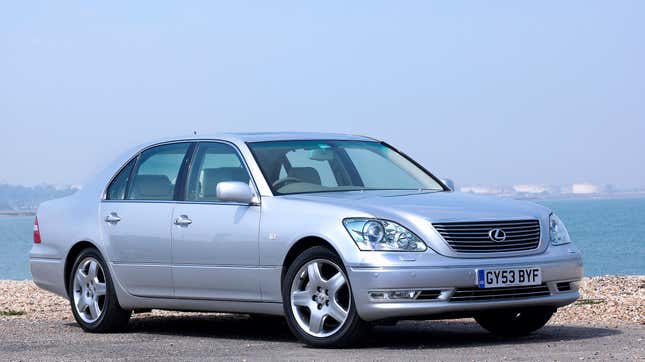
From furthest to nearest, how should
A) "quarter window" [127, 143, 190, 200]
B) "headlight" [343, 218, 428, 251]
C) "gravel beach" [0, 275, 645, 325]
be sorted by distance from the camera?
1. "gravel beach" [0, 275, 645, 325]
2. "quarter window" [127, 143, 190, 200]
3. "headlight" [343, 218, 428, 251]

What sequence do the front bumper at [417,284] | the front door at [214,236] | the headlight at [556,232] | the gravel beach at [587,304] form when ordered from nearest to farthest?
1. the front bumper at [417,284]
2. the headlight at [556,232]
3. the front door at [214,236]
4. the gravel beach at [587,304]

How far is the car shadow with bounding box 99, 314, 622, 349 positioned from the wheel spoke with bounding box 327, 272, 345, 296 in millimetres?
413

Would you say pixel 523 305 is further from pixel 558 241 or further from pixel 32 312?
pixel 32 312

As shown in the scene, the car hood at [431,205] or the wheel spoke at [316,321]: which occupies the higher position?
the car hood at [431,205]

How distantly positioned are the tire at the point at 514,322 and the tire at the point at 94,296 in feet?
9.63

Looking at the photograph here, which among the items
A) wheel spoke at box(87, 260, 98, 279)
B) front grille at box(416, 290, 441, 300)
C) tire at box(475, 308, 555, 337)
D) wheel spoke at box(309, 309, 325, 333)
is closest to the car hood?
front grille at box(416, 290, 441, 300)

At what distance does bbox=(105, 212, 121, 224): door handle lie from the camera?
10.8 metres

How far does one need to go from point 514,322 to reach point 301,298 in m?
1.84

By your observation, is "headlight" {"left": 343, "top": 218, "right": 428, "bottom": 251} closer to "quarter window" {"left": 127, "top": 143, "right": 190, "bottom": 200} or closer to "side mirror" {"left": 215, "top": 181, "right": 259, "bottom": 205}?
"side mirror" {"left": 215, "top": 181, "right": 259, "bottom": 205}

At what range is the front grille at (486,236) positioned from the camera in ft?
28.9

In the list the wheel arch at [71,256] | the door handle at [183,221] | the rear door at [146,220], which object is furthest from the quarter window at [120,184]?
the door handle at [183,221]

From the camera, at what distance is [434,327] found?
11.1 m

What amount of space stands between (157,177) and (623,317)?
163 inches

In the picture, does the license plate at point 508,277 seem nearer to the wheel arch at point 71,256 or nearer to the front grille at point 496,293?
the front grille at point 496,293
